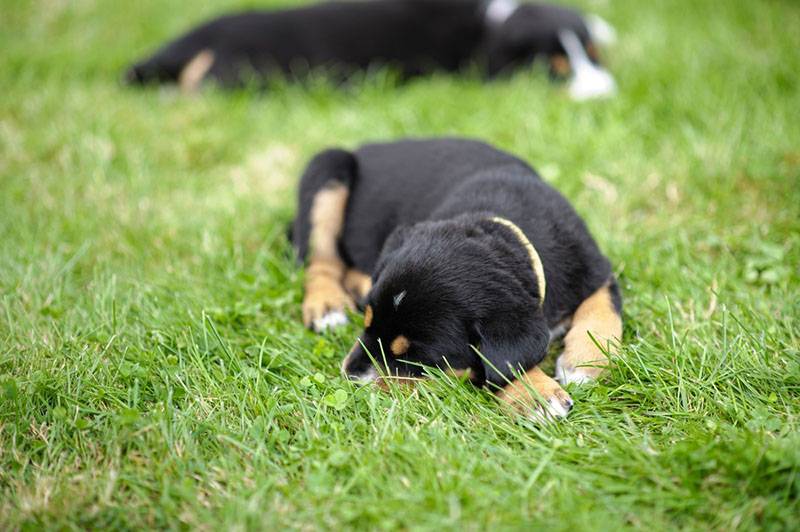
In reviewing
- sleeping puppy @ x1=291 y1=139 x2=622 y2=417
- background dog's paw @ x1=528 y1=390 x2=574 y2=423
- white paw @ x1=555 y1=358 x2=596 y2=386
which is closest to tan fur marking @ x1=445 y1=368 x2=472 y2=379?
sleeping puppy @ x1=291 y1=139 x2=622 y2=417

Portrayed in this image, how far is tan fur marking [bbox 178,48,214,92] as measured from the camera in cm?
629

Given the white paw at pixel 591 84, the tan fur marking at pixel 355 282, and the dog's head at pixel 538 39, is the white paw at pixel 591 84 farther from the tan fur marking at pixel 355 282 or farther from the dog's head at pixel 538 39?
the tan fur marking at pixel 355 282

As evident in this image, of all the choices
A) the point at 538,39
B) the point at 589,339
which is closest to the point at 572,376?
the point at 589,339

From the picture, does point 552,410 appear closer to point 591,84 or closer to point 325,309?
point 325,309

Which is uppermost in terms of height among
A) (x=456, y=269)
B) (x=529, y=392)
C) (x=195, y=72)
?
(x=195, y=72)

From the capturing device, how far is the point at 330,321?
3387 mm

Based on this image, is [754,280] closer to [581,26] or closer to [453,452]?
[453,452]

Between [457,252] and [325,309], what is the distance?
3.31ft

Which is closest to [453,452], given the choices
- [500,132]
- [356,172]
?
[356,172]

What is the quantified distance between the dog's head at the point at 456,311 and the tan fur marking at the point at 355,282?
3.45ft

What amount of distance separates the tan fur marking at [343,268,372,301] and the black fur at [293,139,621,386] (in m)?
0.05

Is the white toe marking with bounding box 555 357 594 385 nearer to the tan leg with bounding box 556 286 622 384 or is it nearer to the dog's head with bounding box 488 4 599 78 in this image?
the tan leg with bounding box 556 286 622 384

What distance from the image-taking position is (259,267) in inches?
151

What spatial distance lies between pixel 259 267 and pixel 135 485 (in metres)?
1.64
